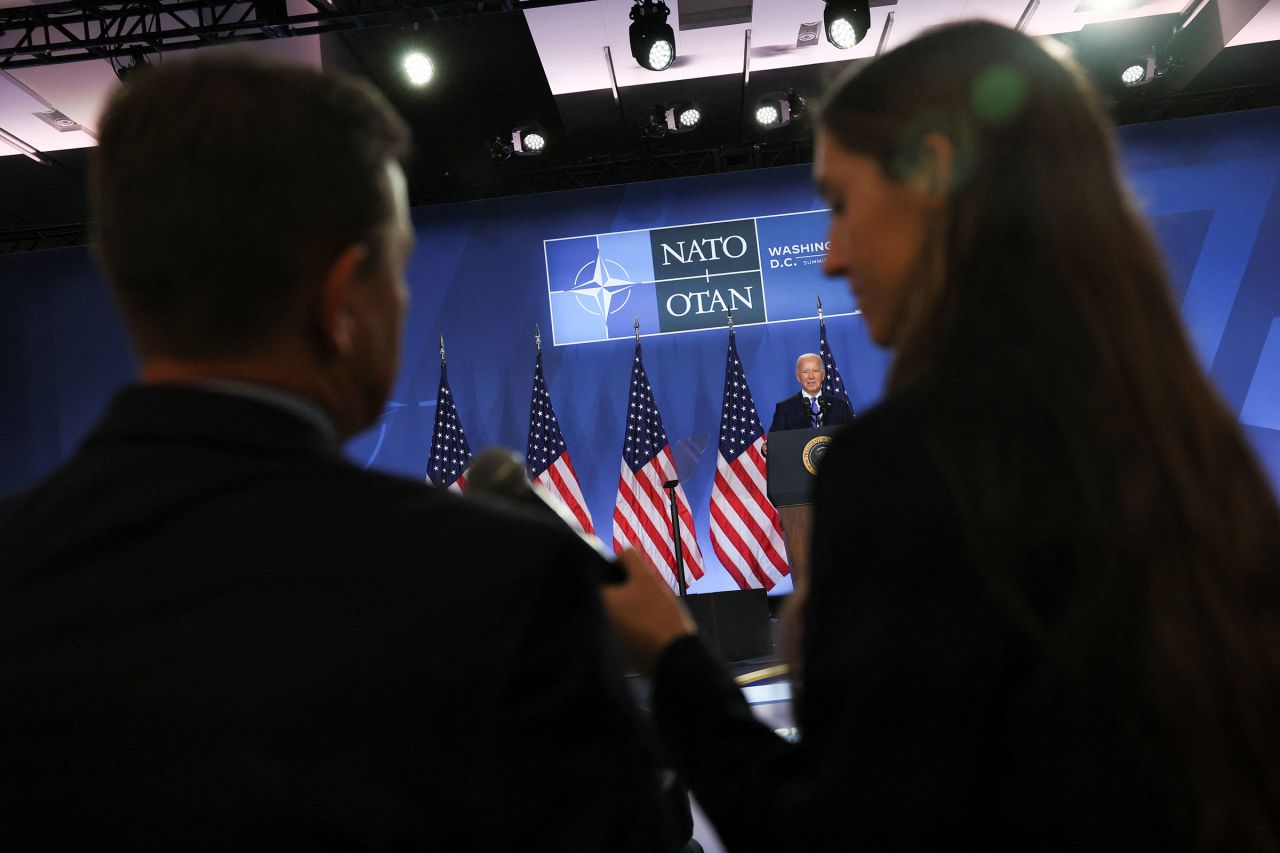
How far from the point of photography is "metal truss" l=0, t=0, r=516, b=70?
5.64 m

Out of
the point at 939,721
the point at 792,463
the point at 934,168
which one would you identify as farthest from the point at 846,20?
the point at 939,721

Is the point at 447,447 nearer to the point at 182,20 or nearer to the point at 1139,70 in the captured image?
the point at 182,20

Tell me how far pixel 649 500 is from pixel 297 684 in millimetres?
6634

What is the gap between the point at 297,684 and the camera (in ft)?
1.83

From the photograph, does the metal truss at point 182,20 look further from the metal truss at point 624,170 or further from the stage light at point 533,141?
the metal truss at point 624,170

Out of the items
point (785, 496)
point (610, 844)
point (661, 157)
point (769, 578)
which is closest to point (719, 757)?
point (610, 844)

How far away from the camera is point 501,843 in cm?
56

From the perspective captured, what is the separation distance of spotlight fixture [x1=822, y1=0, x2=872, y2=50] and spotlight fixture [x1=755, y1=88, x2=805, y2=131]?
4.45 ft

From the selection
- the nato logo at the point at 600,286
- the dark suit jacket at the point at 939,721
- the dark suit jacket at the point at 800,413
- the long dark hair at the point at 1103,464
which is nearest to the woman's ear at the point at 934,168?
the long dark hair at the point at 1103,464

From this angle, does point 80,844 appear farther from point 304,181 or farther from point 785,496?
point 785,496

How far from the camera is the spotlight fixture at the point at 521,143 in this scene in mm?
7277

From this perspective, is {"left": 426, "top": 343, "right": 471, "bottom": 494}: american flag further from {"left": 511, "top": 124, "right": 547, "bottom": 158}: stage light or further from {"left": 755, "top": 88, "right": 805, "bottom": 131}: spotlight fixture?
{"left": 755, "top": 88, "right": 805, "bottom": 131}: spotlight fixture

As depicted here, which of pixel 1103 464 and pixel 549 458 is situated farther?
pixel 549 458

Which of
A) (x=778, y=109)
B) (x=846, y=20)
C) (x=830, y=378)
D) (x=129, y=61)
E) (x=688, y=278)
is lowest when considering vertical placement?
(x=830, y=378)
